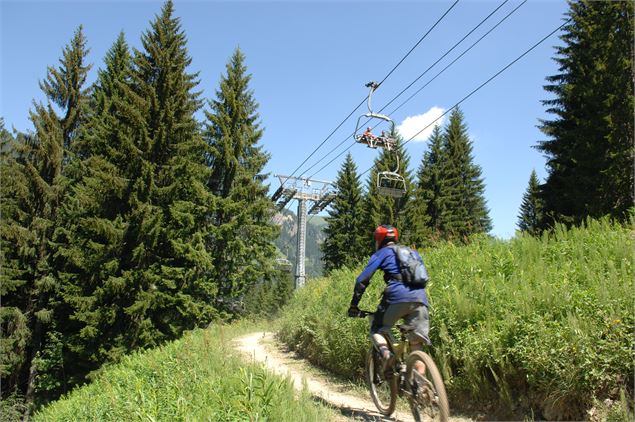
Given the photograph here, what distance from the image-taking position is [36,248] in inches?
814

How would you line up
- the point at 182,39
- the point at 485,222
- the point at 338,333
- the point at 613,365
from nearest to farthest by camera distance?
the point at 613,365 → the point at 338,333 → the point at 182,39 → the point at 485,222

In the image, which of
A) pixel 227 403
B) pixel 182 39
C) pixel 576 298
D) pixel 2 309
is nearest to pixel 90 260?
pixel 2 309

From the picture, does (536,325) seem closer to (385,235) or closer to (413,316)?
(413,316)

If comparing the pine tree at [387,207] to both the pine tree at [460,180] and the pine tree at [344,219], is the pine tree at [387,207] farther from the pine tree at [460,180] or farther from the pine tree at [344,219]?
the pine tree at [460,180]

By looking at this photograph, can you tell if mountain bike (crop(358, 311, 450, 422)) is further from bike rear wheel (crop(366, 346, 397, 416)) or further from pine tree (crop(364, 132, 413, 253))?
pine tree (crop(364, 132, 413, 253))

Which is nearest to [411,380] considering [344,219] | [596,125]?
[596,125]

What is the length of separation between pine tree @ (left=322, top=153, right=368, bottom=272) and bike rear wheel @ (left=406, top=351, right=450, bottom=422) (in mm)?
34774

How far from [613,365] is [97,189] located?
19.7 meters

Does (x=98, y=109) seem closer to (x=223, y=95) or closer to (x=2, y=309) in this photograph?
(x=223, y=95)

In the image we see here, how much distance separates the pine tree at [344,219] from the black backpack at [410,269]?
1358 inches

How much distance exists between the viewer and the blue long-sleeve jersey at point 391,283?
4.54m

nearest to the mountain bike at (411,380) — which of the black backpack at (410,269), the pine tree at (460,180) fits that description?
the black backpack at (410,269)

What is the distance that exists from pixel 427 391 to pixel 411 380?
31 cm

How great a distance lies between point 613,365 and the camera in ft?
13.8
